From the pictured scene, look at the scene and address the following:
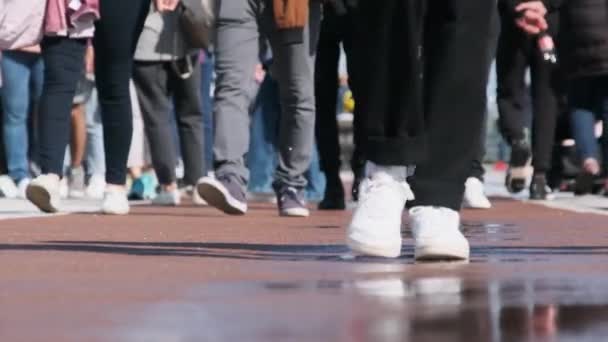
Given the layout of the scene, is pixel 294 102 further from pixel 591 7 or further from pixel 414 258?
pixel 414 258

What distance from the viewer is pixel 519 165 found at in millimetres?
13586

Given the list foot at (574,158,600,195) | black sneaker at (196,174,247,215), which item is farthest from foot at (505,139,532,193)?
black sneaker at (196,174,247,215)

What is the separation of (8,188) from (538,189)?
3.85 m

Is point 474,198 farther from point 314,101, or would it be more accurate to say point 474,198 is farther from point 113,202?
point 113,202

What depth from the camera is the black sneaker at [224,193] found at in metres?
9.29

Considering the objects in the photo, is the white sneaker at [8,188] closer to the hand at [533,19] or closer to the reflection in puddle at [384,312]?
the hand at [533,19]

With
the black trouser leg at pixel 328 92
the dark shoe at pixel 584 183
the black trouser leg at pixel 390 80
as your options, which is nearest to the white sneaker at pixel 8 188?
the black trouser leg at pixel 328 92

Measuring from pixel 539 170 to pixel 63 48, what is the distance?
4.71 m

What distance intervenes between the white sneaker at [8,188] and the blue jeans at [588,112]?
407 cm

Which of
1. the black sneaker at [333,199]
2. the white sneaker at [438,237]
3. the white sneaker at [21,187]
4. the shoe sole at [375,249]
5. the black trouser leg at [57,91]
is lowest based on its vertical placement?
the white sneaker at [21,187]

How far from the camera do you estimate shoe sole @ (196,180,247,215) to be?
928 cm

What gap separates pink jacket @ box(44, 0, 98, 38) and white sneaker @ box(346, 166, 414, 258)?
170 inches

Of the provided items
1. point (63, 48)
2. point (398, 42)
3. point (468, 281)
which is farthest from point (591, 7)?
point (468, 281)

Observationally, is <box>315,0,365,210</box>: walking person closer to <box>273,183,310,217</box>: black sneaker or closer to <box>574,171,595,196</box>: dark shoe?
<box>273,183,310,217</box>: black sneaker
